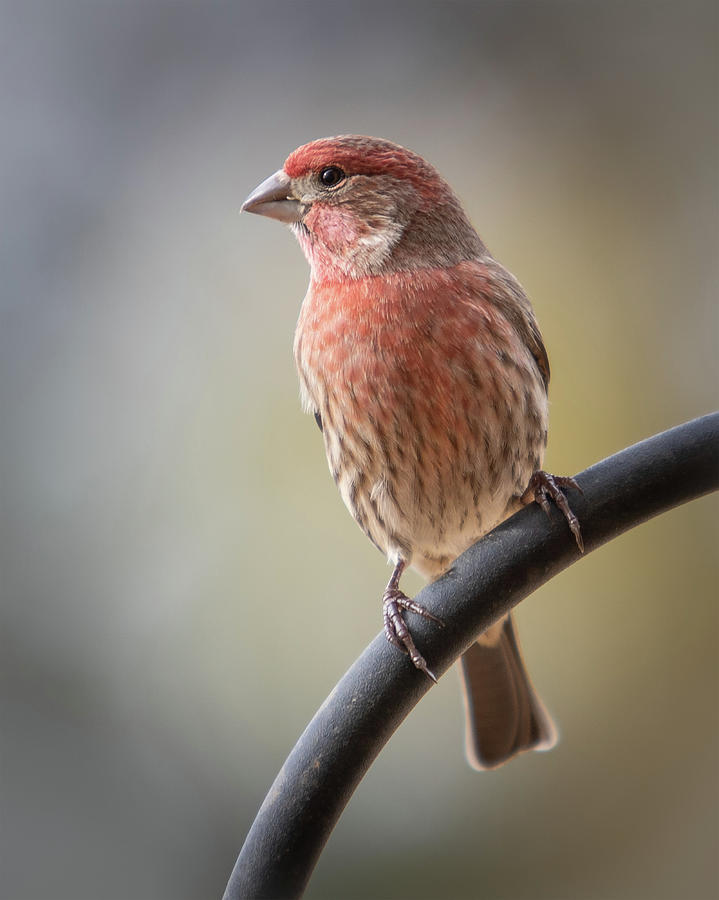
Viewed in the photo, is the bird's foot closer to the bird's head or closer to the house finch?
the house finch

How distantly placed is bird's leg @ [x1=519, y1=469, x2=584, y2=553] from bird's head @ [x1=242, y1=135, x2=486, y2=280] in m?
0.37

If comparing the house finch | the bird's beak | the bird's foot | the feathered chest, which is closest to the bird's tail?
the house finch

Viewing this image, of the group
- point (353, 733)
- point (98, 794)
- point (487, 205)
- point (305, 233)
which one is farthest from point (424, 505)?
point (98, 794)

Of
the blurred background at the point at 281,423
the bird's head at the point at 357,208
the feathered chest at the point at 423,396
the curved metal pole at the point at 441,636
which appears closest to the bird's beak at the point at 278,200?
the bird's head at the point at 357,208

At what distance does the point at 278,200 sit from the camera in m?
1.42

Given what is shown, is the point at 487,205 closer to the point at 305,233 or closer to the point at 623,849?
the point at 305,233

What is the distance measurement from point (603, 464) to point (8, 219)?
4.87ft

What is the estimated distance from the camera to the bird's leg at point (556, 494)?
37.9 inches

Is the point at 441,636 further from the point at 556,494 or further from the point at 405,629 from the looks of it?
the point at 556,494

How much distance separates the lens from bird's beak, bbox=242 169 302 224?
4.63 feet

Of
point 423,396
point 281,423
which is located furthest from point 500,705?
point 281,423

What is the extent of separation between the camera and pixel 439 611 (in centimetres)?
101

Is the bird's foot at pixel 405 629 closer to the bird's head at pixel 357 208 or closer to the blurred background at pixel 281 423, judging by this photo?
the bird's head at pixel 357 208

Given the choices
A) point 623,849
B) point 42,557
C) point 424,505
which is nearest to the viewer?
point 424,505
